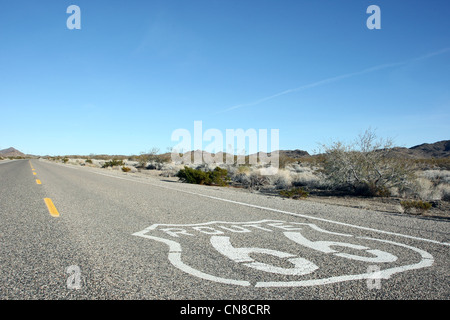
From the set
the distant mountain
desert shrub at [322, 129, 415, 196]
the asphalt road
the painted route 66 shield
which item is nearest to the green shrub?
desert shrub at [322, 129, 415, 196]

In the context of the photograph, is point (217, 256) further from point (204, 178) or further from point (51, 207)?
point (204, 178)

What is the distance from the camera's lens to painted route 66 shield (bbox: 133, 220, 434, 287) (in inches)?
113

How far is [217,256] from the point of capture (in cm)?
346

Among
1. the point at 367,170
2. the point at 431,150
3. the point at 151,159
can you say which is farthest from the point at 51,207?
the point at 431,150

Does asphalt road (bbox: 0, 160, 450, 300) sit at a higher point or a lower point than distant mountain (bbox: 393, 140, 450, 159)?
lower

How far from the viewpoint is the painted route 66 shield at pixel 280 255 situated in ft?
9.41

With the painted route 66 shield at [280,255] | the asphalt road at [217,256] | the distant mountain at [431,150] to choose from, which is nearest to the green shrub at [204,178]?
the asphalt road at [217,256]

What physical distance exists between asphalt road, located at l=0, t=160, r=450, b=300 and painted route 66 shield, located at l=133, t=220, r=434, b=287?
0.04ft

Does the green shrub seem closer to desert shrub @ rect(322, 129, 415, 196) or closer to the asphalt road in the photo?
desert shrub @ rect(322, 129, 415, 196)

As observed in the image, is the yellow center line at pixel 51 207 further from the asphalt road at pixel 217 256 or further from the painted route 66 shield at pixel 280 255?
the painted route 66 shield at pixel 280 255

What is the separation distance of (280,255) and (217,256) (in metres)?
0.70

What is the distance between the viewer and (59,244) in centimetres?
388
